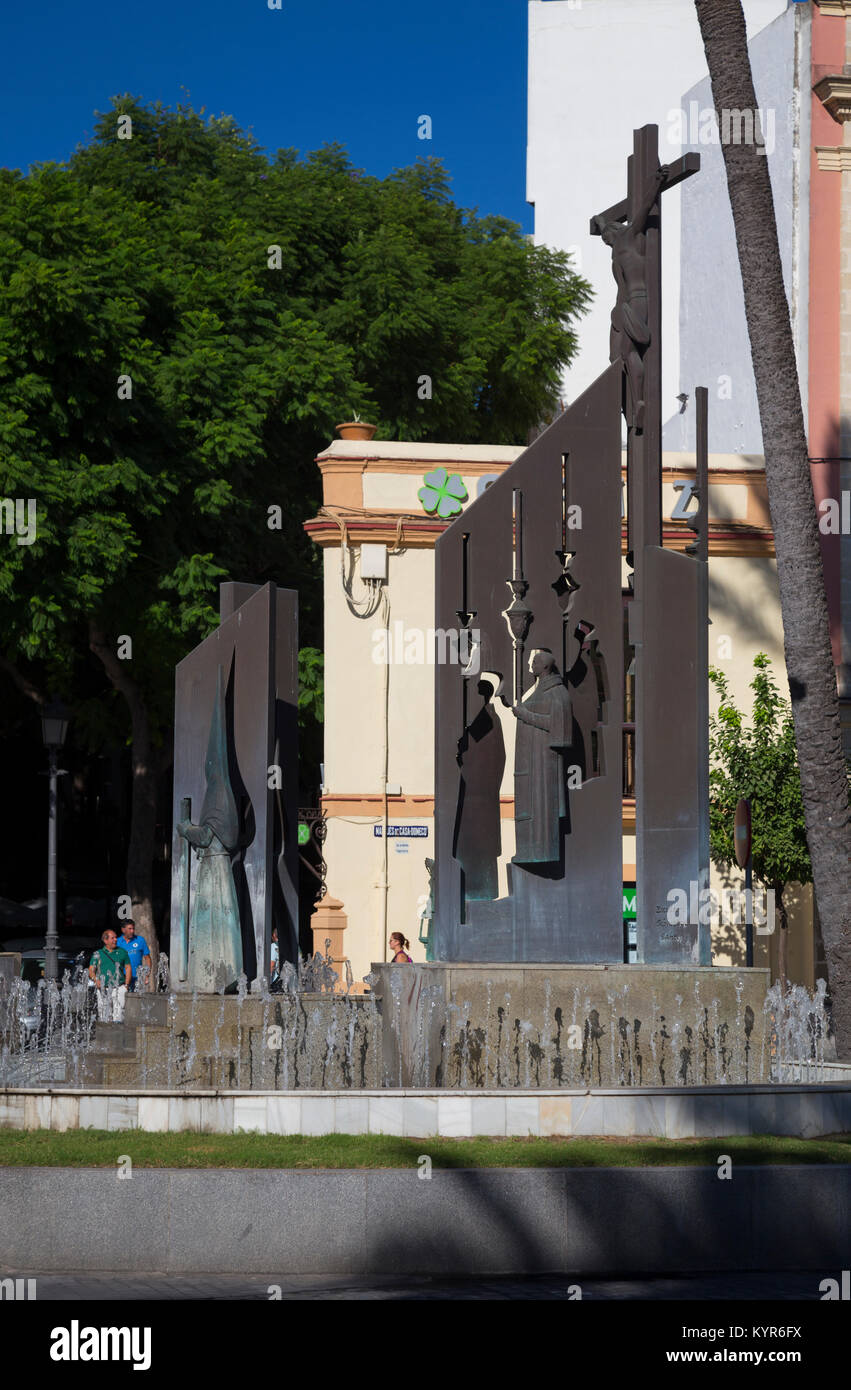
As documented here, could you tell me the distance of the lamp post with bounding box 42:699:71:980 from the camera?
82.7ft

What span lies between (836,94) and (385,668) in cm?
1085

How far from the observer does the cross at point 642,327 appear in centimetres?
1535

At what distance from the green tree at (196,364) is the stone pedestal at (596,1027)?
1417cm

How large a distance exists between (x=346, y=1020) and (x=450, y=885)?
1487 millimetres

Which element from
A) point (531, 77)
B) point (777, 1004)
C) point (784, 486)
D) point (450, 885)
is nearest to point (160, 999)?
point (450, 885)

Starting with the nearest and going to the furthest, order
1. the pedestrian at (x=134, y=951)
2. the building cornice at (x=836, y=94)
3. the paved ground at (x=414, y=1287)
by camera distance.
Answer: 1. the paved ground at (x=414, y=1287)
2. the pedestrian at (x=134, y=951)
3. the building cornice at (x=836, y=94)

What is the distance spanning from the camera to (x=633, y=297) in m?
15.5

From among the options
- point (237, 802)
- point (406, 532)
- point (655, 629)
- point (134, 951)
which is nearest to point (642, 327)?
point (655, 629)

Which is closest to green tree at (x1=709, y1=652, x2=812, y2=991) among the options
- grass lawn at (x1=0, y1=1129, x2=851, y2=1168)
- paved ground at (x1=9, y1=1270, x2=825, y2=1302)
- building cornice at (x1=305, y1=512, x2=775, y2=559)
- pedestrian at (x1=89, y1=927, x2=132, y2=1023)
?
building cornice at (x1=305, y1=512, x2=775, y2=559)

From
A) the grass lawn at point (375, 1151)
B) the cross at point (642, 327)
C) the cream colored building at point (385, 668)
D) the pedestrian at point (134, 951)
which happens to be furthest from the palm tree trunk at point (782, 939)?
the grass lawn at point (375, 1151)

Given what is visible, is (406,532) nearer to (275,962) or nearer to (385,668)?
(385,668)

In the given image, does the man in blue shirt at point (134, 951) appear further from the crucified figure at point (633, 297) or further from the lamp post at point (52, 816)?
the crucified figure at point (633, 297)

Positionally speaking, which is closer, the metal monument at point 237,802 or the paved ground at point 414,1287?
the paved ground at point 414,1287
